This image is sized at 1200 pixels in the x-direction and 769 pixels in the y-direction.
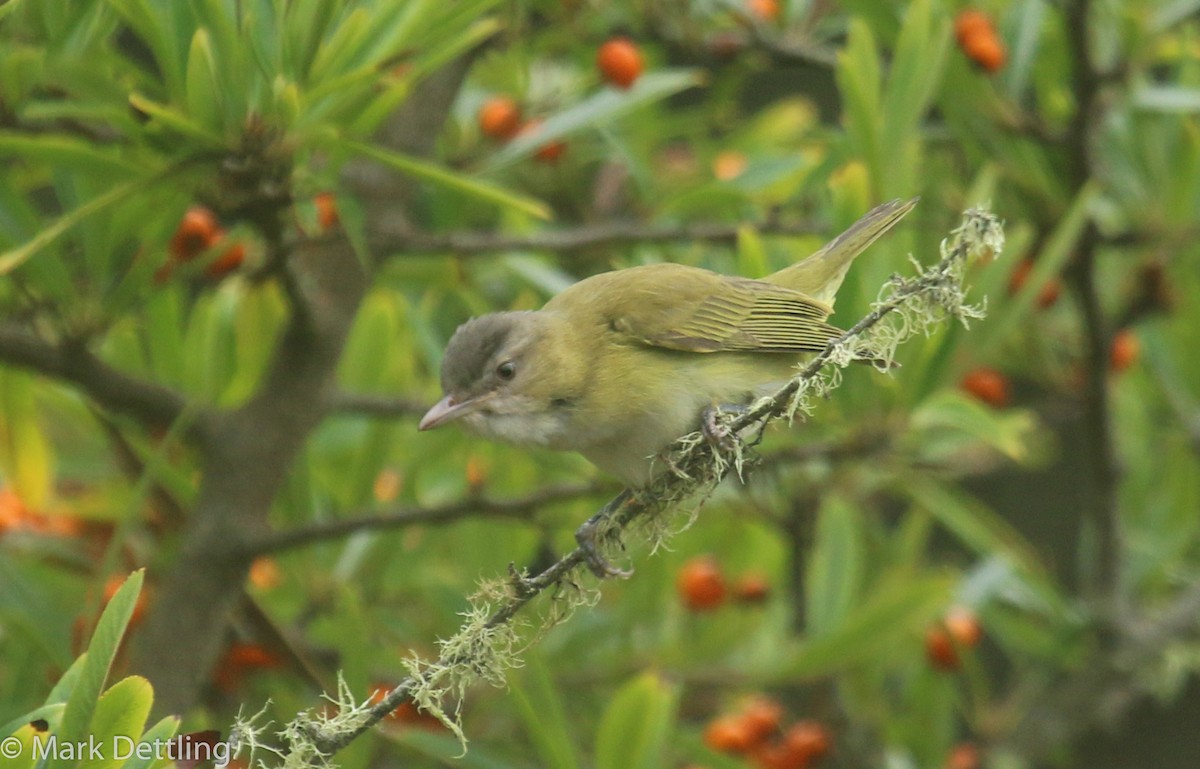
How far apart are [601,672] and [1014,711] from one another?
4.11 feet

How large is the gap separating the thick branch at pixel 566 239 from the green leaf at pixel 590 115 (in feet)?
0.67

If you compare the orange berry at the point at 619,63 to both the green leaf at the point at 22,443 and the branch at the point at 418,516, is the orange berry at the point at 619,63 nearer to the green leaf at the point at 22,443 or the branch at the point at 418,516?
the branch at the point at 418,516

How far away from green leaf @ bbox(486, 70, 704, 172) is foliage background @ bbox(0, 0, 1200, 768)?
0.04ft

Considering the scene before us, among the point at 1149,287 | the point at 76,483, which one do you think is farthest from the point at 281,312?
the point at 1149,287

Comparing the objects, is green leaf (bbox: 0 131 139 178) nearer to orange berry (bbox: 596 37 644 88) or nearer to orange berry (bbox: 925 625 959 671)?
orange berry (bbox: 596 37 644 88)

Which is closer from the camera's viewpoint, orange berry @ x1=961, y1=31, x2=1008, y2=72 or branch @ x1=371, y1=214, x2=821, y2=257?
branch @ x1=371, y1=214, x2=821, y2=257

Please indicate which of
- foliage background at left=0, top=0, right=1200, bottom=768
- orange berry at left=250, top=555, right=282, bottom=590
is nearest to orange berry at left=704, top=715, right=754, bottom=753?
foliage background at left=0, top=0, right=1200, bottom=768

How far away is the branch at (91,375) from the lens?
2170 millimetres

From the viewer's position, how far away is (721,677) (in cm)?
313

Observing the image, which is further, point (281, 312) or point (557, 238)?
point (281, 312)

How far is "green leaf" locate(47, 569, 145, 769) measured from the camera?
1.41 meters

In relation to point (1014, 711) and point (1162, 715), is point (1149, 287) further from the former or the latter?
point (1162, 715)

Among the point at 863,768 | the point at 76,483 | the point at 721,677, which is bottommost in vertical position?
the point at 863,768

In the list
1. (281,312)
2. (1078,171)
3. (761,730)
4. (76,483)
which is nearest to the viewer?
(281,312)
